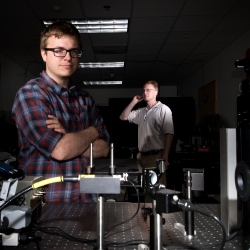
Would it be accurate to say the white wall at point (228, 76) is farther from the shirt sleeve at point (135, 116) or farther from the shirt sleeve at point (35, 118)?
the shirt sleeve at point (35, 118)

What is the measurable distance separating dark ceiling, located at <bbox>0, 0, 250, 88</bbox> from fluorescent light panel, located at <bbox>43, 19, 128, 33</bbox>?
107 millimetres

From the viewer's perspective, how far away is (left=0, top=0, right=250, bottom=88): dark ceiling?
3.07 meters

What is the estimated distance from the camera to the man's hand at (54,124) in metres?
1.19

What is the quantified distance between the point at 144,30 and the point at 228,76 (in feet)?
5.06

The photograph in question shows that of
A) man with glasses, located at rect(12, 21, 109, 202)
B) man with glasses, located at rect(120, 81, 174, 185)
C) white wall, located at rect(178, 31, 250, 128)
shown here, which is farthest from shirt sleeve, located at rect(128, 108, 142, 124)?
man with glasses, located at rect(12, 21, 109, 202)

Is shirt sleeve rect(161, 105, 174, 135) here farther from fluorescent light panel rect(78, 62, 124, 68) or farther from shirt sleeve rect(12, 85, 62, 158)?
fluorescent light panel rect(78, 62, 124, 68)

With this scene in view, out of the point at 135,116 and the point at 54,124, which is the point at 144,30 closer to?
the point at 135,116

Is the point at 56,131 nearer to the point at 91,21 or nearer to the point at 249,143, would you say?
the point at 249,143

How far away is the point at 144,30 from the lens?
384 centimetres

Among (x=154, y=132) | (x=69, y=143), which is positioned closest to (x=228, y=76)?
(x=154, y=132)

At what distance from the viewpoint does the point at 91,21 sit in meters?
3.53

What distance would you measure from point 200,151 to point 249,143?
9.69 feet

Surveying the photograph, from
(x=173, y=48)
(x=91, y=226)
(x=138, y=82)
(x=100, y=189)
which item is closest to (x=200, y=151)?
(x=173, y=48)

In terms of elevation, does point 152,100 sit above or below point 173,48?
below
